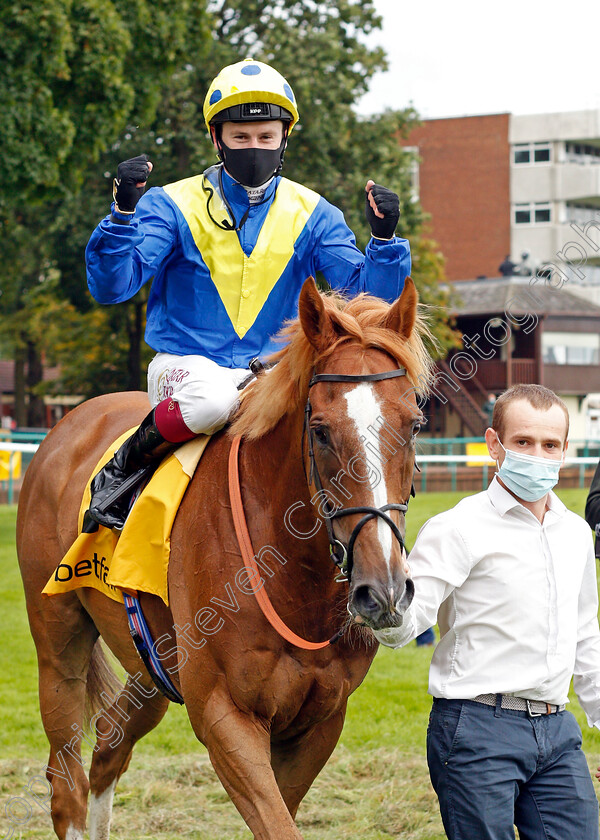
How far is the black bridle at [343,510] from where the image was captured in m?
2.32

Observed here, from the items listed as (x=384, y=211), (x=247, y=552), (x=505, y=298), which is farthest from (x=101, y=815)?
(x=505, y=298)

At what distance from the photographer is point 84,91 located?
15.4 metres

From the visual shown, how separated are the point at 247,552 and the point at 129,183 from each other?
3.97ft

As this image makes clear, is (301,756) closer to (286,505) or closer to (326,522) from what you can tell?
(286,505)

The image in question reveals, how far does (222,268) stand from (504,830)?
2009 millimetres

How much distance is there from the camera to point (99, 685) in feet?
14.6

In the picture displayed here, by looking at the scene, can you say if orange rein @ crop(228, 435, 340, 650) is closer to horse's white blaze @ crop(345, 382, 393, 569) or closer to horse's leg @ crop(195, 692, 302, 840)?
horse's leg @ crop(195, 692, 302, 840)

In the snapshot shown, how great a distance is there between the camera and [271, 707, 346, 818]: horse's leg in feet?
10.0


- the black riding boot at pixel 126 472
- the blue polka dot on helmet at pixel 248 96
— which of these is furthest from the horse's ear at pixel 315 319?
the blue polka dot on helmet at pixel 248 96

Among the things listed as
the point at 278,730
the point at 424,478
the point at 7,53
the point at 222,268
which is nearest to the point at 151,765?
the point at 278,730

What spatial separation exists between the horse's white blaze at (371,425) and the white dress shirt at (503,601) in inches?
14.7

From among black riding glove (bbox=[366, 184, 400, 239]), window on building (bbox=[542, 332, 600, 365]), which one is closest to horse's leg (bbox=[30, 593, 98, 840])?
black riding glove (bbox=[366, 184, 400, 239])

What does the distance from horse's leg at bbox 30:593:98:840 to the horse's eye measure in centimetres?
202

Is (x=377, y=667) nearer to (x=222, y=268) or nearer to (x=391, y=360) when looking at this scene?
(x=222, y=268)
